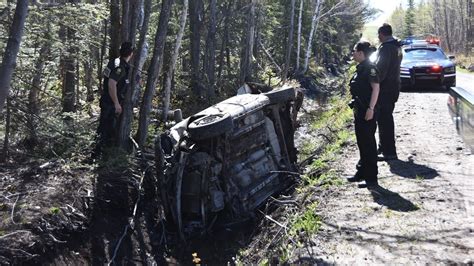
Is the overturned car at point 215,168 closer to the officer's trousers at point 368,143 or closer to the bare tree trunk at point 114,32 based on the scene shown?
the officer's trousers at point 368,143

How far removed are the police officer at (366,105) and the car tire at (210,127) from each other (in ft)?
5.50

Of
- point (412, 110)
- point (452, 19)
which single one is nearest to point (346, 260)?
point (412, 110)

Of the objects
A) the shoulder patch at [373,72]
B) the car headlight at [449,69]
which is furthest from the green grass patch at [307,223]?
the car headlight at [449,69]

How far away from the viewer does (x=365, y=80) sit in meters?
6.46

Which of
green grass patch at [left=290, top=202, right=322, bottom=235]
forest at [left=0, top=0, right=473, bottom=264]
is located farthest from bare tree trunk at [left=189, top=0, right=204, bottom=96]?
green grass patch at [left=290, top=202, right=322, bottom=235]

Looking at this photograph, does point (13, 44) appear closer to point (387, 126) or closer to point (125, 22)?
point (125, 22)

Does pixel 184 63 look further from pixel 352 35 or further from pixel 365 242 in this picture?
pixel 352 35

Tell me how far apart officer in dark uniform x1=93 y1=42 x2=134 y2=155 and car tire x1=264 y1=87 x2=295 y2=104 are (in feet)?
7.77

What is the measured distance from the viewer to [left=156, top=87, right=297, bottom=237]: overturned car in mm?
6559

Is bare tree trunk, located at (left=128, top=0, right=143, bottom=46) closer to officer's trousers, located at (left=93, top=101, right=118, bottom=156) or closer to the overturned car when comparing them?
officer's trousers, located at (left=93, top=101, right=118, bottom=156)

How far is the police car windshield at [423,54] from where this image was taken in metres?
15.4

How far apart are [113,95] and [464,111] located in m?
5.24

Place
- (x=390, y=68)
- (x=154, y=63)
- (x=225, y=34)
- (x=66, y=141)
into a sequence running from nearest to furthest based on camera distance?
(x=390, y=68) → (x=66, y=141) → (x=154, y=63) → (x=225, y=34)

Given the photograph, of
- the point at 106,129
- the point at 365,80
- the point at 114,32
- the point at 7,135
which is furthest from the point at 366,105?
the point at 7,135
